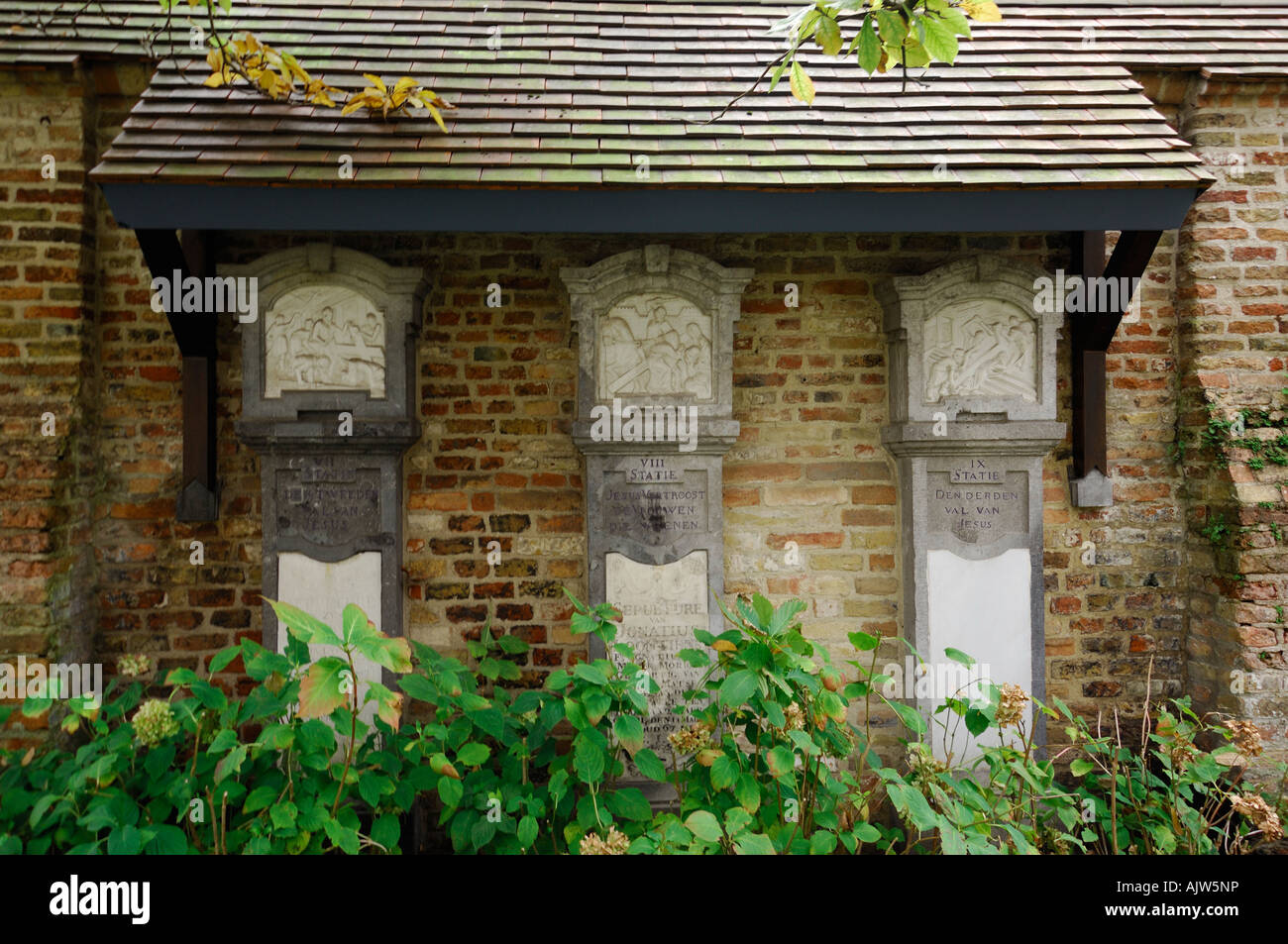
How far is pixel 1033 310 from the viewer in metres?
3.25

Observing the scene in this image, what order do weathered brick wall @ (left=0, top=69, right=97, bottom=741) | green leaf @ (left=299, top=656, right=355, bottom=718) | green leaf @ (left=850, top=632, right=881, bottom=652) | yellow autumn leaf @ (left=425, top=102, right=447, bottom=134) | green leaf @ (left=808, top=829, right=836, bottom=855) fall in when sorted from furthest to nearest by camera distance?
weathered brick wall @ (left=0, top=69, right=97, bottom=741) < yellow autumn leaf @ (left=425, top=102, right=447, bottom=134) < green leaf @ (left=850, top=632, right=881, bottom=652) < green leaf @ (left=808, top=829, right=836, bottom=855) < green leaf @ (left=299, top=656, right=355, bottom=718)

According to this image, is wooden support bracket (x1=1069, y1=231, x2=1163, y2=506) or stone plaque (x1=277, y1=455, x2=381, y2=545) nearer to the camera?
stone plaque (x1=277, y1=455, x2=381, y2=545)

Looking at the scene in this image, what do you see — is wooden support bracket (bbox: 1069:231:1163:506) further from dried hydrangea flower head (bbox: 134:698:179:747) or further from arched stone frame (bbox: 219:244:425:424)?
dried hydrangea flower head (bbox: 134:698:179:747)

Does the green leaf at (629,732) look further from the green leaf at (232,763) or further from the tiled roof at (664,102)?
the tiled roof at (664,102)

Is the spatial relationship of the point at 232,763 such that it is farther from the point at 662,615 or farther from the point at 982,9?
the point at 982,9

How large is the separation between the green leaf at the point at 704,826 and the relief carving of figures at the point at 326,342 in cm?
215

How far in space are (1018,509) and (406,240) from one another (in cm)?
303


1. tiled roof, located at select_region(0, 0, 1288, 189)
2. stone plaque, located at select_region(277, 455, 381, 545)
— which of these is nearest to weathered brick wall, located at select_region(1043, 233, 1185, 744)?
tiled roof, located at select_region(0, 0, 1288, 189)

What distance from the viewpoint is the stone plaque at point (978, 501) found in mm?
3225

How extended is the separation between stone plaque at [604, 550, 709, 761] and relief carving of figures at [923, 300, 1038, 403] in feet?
4.48

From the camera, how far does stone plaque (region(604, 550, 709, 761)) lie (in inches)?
124

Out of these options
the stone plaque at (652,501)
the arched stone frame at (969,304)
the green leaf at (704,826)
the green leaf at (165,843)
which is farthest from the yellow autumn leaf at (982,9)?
the green leaf at (165,843)

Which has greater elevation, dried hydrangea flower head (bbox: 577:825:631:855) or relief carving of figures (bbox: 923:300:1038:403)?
relief carving of figures (bbox: 923:300:1038:403)

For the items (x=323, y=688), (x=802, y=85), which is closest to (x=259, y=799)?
(x=323, y=688)
